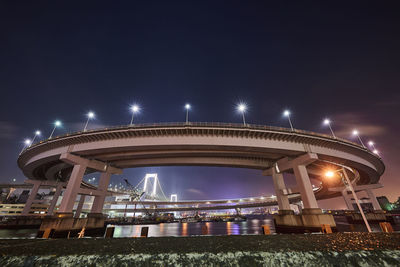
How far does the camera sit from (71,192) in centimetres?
2770

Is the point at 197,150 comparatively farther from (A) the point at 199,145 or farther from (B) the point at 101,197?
(B) the point at 101,197

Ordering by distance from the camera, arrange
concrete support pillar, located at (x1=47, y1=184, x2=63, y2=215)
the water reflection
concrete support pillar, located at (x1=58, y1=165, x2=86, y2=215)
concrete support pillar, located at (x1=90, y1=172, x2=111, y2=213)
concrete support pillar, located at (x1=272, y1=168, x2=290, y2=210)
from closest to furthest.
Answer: concrete support pillar, located at (x1=58, y1=165, x2=86, y2=215), concrete support pillar, located at (x1=272, y1=168, x2=290, y2=210), concrete support pillar, located at (x1=90, y1=172, x2=111, y2=213), the water reflection, concrete support pillar, located at (x1=47, y1=184, x2=63, y2=215)

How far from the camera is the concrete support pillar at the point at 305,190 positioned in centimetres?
2608

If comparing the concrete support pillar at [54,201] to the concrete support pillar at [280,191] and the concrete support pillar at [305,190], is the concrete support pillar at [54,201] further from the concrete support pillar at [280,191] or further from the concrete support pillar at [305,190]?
the concrete support pillar at [305,190]

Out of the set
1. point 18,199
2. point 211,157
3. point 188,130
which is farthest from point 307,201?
point 18,199

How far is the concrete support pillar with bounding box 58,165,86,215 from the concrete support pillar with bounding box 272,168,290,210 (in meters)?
38.7

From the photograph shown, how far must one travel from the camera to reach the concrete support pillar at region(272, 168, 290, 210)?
32594 mm

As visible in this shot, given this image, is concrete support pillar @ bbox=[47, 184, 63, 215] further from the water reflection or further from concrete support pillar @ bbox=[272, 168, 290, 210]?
concrete support pillar @ bbox=[272, 168, 290, 210]

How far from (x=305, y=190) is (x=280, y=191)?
6.92 meters

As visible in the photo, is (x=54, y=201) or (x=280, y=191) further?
(x=54, y=201)

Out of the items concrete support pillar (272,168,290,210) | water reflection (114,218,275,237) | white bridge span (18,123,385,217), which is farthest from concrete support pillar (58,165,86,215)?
concrete support pillar (272,168,290,210)

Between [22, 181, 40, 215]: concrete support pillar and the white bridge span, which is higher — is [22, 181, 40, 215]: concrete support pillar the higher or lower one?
the lower one

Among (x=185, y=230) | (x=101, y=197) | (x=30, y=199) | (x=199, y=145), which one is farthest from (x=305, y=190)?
(x=30, y=199)

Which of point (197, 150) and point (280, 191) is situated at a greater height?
point (197, 150)
